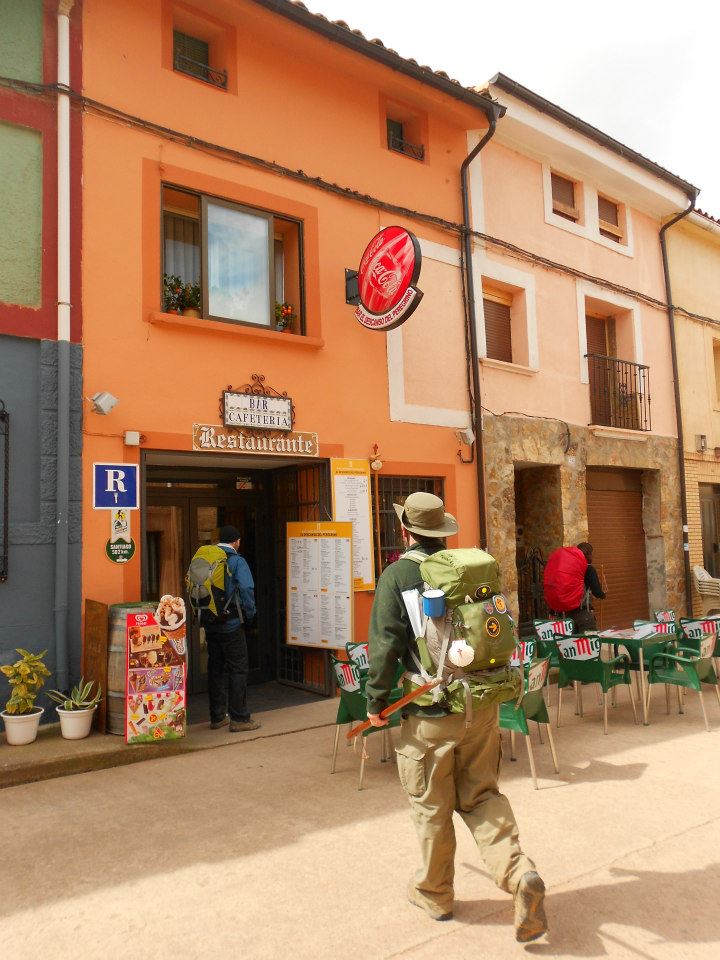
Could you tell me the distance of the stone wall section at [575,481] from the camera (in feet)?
32.0

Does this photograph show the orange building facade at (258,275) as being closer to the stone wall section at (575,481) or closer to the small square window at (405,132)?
the small square window at (405,132)

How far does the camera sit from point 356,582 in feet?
26.9

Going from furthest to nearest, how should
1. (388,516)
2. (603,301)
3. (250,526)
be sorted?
(603,301)
(250,526)
(388,516)

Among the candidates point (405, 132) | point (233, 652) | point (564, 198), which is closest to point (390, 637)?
point (233, 652)

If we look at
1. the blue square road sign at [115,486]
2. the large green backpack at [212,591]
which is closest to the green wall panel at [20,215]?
the blue square road sign at [115,486]

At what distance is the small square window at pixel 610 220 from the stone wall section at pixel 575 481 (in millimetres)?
3400

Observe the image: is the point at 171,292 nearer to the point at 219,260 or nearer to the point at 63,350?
the point at 219,260

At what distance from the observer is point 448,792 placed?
129 inches

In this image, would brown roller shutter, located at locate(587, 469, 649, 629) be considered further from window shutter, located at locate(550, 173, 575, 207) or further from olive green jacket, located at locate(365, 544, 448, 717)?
olive green jacket, located at locate(365, 544, 448, 717)

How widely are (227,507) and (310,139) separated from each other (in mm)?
4318

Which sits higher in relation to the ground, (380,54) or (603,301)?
(380,54)

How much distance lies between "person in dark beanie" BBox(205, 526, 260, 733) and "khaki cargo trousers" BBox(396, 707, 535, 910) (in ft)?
11.5

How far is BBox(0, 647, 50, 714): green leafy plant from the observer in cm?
574

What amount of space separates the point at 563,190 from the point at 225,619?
882 centimetres
